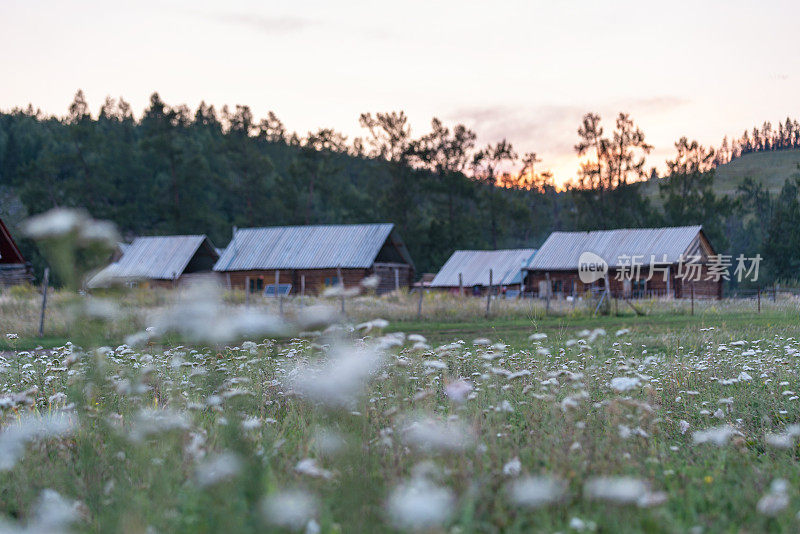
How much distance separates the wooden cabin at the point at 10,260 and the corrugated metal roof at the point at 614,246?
30.2 m

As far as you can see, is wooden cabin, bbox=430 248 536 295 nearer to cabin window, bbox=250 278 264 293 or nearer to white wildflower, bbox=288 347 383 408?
cabin window, bbox=250 278 264 293

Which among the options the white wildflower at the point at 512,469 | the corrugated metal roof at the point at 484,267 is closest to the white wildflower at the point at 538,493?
the white wildflower at the point at 512,469

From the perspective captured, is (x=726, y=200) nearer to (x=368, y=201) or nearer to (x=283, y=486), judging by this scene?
(x=368, y=201)

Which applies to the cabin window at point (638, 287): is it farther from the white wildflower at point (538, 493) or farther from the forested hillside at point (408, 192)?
the white wildflower at point (538, 493)

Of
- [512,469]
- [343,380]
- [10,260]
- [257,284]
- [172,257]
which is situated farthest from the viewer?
[172,257]

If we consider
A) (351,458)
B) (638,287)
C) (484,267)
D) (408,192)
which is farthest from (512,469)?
(408,192)

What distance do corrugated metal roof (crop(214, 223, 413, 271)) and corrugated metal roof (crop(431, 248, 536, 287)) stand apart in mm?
4455

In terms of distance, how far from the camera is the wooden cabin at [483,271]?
46000 mm

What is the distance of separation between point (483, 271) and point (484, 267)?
0.68 meters

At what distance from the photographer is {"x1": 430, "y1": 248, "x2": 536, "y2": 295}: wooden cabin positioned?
46.0 m

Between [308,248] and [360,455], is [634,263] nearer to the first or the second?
[308,248]

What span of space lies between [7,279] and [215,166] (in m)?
56.6

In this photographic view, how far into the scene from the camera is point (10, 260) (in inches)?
1283

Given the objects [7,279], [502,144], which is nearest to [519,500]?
[7,279]
